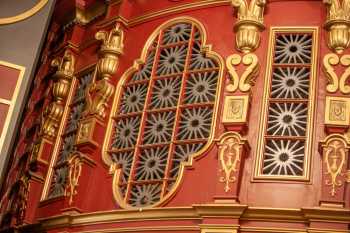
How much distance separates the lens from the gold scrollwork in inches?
339

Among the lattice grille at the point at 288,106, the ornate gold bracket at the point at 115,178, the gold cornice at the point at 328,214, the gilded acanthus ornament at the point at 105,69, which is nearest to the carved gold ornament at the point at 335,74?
the lattice grille at the point at 288,106

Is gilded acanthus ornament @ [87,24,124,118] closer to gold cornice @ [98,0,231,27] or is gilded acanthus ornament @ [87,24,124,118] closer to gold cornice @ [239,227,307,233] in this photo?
gold cornice @ [98,0,231,27]

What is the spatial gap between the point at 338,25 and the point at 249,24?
3.80ft

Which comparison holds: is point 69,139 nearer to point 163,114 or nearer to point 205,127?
point 163,114

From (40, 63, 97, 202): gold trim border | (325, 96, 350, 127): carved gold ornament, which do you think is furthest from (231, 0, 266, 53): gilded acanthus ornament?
(40, 63, 97, 202): gold trim border

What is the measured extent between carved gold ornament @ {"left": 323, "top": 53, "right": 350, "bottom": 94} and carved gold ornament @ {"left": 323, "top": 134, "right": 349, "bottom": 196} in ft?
2.30

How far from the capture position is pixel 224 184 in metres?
8.59

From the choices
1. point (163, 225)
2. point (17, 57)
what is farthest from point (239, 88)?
point (17, 57)

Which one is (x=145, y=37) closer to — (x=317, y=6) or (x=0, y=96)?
(x=317, y=6)

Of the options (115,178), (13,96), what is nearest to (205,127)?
(115,178)

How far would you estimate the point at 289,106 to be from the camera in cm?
909

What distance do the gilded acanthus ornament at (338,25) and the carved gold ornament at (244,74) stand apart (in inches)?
39.1

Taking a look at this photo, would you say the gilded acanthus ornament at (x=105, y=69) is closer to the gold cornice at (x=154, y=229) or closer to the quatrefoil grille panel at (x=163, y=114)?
the quatrefoil grille panel at (x=163, y=114)

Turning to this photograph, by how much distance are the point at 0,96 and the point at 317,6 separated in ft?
19.8
